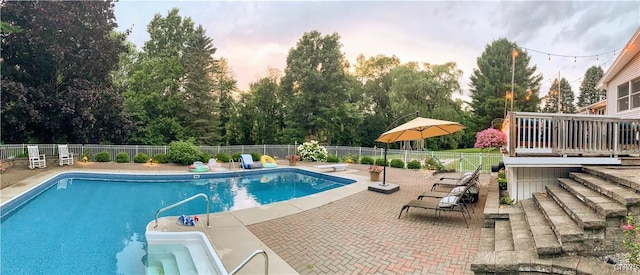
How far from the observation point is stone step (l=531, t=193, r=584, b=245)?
3.51 m

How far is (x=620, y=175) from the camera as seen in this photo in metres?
4.70

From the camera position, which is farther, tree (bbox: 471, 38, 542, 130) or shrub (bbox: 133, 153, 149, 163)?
tree (bbox: 471, 38, 542, 130)

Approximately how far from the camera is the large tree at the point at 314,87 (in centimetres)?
2766

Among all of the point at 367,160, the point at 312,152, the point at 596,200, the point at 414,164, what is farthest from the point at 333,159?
the point at 596,200

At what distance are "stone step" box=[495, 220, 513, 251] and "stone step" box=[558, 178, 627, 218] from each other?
3.51 ft

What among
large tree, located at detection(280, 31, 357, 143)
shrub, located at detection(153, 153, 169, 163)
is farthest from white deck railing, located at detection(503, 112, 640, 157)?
large tree, located at detection(280, 31, 357, 143)

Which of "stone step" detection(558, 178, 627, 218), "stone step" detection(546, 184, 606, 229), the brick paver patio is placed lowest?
the brick paver patio

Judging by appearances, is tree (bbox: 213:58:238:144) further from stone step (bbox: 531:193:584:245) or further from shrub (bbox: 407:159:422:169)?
stone step (bbox: 531:193:584:245)

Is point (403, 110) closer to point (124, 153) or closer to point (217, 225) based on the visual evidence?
point (124, 153)

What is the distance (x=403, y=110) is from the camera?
1107 inches

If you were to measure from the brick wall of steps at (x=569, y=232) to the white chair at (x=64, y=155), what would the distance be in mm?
17999

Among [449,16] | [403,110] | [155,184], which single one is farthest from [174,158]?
[403,110]

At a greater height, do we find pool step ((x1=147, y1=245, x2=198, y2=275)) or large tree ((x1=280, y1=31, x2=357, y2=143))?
large tree ((x1=280, y1=31, x2=357, y2=143))

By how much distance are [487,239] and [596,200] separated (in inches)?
58.4
